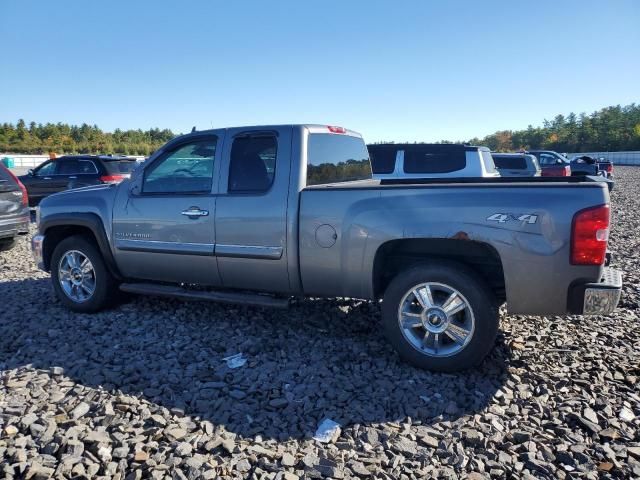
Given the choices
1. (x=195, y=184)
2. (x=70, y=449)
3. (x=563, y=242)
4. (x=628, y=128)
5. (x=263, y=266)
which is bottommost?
(x=70, y=449)

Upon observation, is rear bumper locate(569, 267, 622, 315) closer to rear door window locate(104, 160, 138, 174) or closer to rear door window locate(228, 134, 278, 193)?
rear door window locate(228, 134, 278, 193)

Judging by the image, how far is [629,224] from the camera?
1159 cm

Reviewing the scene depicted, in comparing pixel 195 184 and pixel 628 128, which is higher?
pixel 628 128

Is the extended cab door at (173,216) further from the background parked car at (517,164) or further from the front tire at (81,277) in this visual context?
the background parked car at (517,164)

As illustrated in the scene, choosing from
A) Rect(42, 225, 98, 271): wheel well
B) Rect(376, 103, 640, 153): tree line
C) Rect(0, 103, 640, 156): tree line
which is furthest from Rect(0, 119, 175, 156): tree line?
Rect(42, 225, 98, 271): wheel well

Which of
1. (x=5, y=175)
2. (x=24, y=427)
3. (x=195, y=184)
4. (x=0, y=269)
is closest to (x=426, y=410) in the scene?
(x=24, y=427)

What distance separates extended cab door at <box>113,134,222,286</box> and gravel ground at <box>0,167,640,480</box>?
21.5 inches

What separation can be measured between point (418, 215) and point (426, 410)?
4.51 ft

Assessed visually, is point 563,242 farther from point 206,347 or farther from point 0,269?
point 0,269

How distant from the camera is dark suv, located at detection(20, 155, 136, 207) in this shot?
12906 millimetres

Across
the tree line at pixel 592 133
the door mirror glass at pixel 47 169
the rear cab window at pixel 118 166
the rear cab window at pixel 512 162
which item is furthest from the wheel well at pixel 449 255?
the tree line at pixel 592 133

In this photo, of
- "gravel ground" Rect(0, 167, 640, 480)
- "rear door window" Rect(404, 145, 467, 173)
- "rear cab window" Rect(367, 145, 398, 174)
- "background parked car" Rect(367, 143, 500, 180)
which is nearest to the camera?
"gravel ground" Rect(0, 167, 640, 480)

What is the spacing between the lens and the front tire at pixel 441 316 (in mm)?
3628

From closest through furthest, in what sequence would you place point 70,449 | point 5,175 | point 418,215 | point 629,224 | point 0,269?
point 70,449 → point 418,215 → point 0,269 → point 5,175 → point 629,224
